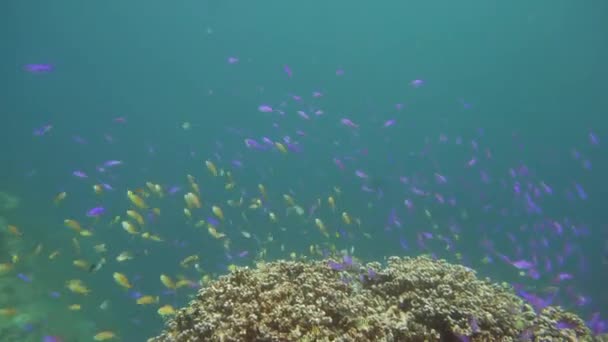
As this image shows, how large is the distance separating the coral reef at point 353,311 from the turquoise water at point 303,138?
4.42 m

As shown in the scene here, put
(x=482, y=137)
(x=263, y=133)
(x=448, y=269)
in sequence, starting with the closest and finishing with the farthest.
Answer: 1. (x=448, y=269)
2. (x=263, y=133)
3. (x=482, y=137)

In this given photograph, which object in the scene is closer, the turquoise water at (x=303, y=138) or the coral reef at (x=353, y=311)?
the coral reef at (x=353, y=311)

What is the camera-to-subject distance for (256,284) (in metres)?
4.07

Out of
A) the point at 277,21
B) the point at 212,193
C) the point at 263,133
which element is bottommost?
the point at 212,193

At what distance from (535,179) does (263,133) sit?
27269 millimetres

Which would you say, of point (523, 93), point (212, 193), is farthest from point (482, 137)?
point (212, 193)

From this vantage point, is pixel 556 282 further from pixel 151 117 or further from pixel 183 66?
pixel 183 66

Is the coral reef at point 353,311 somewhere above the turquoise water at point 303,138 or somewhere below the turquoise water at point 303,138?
below

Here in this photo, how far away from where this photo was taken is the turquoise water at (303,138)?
18.4m

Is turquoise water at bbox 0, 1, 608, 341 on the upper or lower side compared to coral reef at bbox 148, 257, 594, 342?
upper

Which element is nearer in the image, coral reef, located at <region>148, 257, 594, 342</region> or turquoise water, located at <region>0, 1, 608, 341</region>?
coral reef, located at <region>148, 257, 594, 342</region>

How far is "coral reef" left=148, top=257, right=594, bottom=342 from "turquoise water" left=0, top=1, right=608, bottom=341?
4.42m

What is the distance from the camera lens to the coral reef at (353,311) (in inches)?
135

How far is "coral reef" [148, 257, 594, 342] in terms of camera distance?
11.3ft
